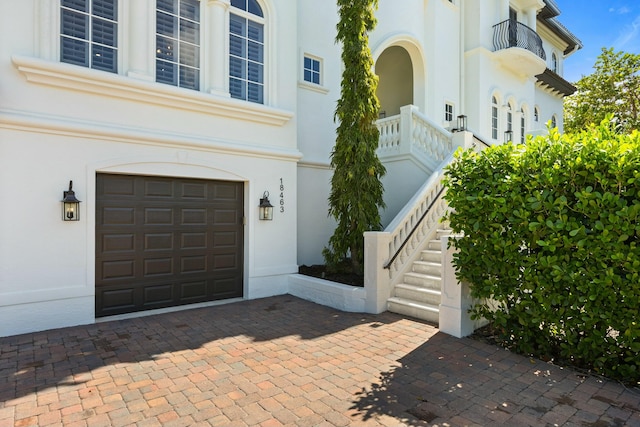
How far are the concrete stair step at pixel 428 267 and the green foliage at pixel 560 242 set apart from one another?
1.52 m

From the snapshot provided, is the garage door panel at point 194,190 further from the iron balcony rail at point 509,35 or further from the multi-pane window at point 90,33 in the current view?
the iron balcony rail at point 509,35

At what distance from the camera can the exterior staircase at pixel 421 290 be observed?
595 centimetres

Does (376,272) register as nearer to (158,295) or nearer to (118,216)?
(158,295)

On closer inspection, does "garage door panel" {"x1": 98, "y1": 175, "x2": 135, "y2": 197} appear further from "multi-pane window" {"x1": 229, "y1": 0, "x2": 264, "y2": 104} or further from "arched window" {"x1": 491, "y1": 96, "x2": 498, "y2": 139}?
"arched window" {"x1": 491, "y1": 96, "x2": 498, "y2": 139}

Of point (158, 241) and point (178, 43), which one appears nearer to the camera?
point (158, 241)

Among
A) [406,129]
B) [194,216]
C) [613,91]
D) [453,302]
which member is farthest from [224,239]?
[613,91]

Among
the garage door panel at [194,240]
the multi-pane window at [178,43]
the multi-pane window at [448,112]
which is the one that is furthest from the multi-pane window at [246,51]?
the multi-pane window at [448,112]

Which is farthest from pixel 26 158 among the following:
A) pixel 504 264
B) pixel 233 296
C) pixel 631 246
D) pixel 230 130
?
pixel 631 246

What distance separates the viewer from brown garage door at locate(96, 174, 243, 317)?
6.06 metres

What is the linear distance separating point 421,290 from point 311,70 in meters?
6.34

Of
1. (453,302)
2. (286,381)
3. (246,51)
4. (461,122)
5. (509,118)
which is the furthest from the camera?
(509,118)

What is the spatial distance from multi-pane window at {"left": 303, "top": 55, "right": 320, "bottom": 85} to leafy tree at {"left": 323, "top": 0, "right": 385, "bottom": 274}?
6.37ft

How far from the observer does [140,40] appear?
6293 millimetres

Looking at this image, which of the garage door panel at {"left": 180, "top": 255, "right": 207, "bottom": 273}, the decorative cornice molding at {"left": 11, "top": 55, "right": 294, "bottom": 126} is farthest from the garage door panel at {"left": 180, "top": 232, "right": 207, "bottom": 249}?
the decorative cornice molding at {"left": 11, "top": 55, "right": 294, "bottom": 126}
